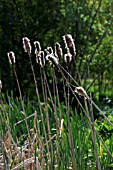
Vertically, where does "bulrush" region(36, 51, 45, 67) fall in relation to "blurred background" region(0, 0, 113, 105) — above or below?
below

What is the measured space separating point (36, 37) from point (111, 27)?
142 cm

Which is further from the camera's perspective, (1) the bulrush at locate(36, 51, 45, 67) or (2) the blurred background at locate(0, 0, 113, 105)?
(2) the blurred background at locate(0, 0, 113, 105)

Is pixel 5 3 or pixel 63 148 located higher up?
pixel 5 3

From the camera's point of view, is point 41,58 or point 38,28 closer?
point 41,58

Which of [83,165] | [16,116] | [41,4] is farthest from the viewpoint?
[41,4]

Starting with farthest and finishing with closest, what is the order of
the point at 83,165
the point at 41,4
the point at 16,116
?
the point at 41,4
the point at 16,116
the point at 83,165

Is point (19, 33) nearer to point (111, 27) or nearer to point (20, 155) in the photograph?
point (111, 27)

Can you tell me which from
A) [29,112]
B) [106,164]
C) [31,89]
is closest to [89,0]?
[31,89]

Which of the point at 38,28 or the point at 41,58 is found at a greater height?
the point at 38,28

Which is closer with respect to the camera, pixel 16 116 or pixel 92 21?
pixel 16 116

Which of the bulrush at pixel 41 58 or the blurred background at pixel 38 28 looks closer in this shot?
the bulrush at pixel 41 58

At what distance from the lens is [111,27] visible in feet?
27.2

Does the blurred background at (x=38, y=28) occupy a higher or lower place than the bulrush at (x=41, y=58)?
higher

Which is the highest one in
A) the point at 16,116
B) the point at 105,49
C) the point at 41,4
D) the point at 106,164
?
the point at 41,4
